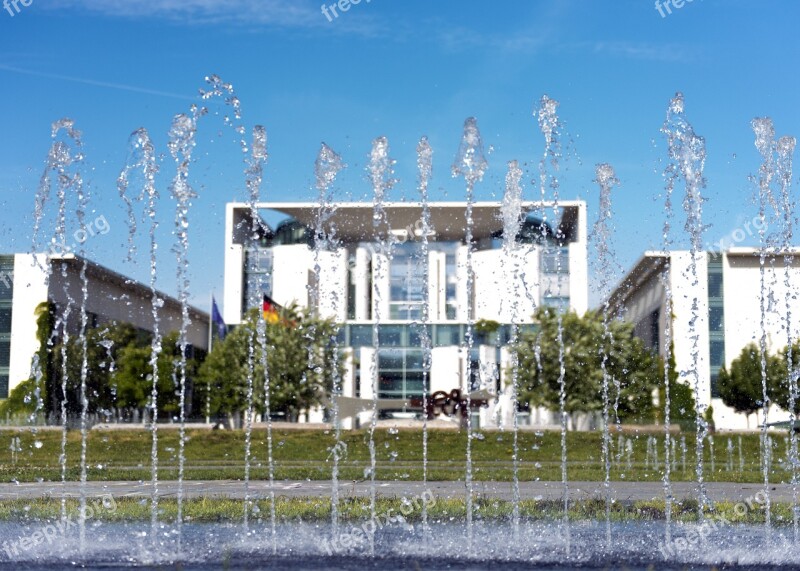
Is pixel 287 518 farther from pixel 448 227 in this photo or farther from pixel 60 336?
pixel 448 227

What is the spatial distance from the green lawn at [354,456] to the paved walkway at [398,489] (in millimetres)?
1357

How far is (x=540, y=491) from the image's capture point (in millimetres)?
17328

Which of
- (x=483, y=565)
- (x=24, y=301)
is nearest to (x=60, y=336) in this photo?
(x=24, y=301)

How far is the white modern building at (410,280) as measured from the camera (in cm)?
6462

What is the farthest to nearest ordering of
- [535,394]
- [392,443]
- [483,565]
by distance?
[535,394] → [392,443] → [483,565]

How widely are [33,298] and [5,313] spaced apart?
1.56 meters

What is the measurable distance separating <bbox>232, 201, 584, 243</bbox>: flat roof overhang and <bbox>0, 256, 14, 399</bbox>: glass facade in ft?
52.0

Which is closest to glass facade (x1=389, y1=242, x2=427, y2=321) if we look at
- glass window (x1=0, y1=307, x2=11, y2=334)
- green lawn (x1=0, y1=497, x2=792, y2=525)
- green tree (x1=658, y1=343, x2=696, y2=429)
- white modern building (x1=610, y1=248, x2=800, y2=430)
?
white modern building (x1=610, y1=248, x2=800, y2=430)

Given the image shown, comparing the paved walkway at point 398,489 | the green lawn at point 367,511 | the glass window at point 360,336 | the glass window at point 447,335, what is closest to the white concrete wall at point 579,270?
the glass window at point 447,335

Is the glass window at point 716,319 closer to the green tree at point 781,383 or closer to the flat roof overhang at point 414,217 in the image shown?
the green tree at point 781,383

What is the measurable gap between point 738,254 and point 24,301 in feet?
124

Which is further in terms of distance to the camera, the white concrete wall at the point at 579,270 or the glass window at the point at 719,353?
the white concrete wall at the point at 579,270

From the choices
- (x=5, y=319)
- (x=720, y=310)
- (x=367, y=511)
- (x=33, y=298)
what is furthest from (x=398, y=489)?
(x=720, y=310)

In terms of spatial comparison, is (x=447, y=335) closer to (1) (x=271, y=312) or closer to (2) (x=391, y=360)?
(2) (x=391, y=360)
